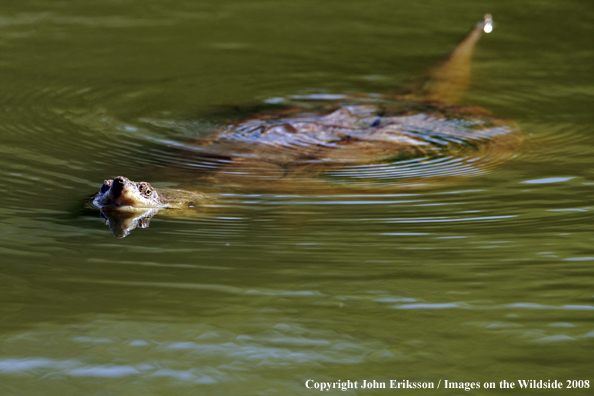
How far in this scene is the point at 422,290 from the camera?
2375 millimetres

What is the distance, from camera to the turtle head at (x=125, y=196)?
3.22 metres

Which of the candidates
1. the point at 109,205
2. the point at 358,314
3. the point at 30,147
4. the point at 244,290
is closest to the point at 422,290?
the point at 358,314

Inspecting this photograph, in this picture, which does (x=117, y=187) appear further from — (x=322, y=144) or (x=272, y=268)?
(x=322, y=144)

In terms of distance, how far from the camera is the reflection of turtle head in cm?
308

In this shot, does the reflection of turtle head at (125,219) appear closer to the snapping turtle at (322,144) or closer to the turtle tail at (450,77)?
the snapping turtle at (322,144)

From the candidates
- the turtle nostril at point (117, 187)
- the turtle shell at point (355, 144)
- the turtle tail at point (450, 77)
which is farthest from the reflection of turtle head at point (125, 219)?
the turtle tail at point (450, 77)

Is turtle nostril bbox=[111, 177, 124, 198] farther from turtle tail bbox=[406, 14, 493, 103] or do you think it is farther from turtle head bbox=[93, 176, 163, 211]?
turtle tail bbox=[406, 14, 493, 103]

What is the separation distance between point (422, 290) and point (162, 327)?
881mm

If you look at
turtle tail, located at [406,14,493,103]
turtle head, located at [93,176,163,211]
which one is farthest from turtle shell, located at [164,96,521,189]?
turtle head, located at [93,176,163,211]

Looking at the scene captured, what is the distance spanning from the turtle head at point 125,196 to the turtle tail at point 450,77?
10.2 ft

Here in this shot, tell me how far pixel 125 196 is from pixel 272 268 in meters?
1.01

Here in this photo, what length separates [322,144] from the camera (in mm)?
4551

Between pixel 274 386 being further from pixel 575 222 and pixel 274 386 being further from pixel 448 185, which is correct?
pixel 448 185

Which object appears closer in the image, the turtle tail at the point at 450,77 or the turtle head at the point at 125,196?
the turtle head at the point at 125,196
